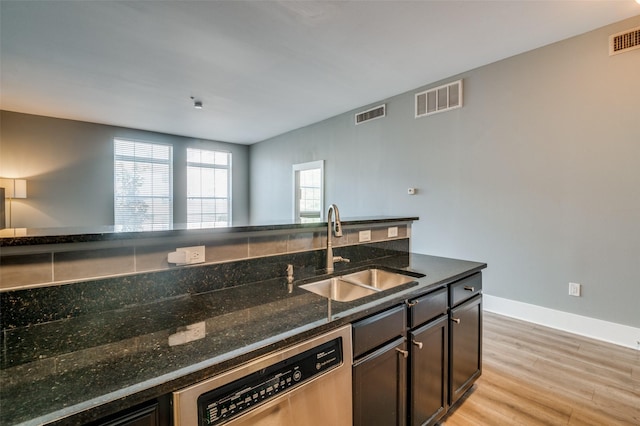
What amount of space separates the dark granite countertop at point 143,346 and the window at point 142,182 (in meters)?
5.35

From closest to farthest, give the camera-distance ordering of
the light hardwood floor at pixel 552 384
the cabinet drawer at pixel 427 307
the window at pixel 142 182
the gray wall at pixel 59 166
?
the cabinet drawer at pixel 427 307 < the light hardwood floor at pixel 552 384 < the gray wall at pixel 59 166 < the window at pixel 142 182

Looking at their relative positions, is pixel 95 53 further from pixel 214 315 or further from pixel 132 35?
pixel 214 315

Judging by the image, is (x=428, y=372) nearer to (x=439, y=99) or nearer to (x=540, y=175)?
(x=540, y=175)

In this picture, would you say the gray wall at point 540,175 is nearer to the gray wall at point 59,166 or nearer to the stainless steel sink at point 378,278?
the stainless steel sink at point 378,278

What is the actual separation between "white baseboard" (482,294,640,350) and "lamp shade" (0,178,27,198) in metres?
7.00

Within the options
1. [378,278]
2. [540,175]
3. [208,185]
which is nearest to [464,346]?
[378,278]

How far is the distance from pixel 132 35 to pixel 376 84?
279cm

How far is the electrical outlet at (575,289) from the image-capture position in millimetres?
2783

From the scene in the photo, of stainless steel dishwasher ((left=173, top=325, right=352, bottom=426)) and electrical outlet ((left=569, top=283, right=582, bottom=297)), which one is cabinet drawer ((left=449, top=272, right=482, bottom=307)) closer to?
stainless steel dishwasher ((left=173, top=325, right=352, bottom=426))

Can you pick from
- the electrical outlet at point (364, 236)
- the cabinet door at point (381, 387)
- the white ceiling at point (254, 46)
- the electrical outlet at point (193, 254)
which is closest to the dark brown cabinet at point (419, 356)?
the cabinet door at point (381, 387)

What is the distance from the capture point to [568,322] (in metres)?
2.83

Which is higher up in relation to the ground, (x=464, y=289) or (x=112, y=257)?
(x=112, y=257)

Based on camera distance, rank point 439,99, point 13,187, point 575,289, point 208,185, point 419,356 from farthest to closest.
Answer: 1. point 208,185
2. point 13,187
3. point 439,99
4. point 575,289
5. point 419,356

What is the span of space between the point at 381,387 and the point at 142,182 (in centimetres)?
629
